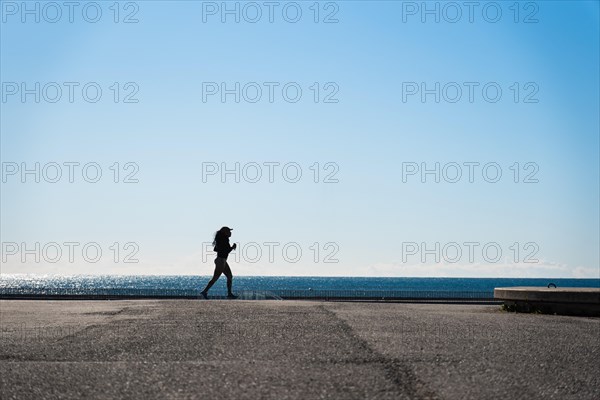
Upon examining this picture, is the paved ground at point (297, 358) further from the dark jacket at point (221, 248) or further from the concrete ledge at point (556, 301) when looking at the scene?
the dark jacket at point (221, 248)

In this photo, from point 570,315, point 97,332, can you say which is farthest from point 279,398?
point 570,315

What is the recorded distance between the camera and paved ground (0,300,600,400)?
5348 mm

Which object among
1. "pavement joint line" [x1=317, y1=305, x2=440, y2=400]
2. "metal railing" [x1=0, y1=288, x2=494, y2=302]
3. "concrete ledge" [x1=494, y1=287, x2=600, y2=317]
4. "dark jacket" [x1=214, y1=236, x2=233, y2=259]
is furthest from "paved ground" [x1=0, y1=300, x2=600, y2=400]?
"metal railing" [x1=0, y1=288, x2=494, y2=302]

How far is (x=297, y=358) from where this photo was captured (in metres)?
6.73

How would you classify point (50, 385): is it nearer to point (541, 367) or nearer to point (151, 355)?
point (151, 355)

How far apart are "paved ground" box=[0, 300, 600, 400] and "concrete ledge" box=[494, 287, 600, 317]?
2749 millimetres

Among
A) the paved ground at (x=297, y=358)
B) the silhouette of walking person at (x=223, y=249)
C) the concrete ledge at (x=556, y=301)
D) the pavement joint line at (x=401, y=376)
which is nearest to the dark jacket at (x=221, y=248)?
the silhouette of walking person at (x=223, y=249)

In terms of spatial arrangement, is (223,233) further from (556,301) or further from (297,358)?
(297,358)

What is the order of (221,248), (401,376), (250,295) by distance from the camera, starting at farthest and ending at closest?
(250,295)
(221,248)
(401,376)

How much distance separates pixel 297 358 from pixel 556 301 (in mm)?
8655

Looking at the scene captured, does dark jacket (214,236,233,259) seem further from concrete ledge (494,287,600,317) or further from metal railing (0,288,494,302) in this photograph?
concrete ledge (494,287,600,317)

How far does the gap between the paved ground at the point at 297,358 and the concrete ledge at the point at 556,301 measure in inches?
108

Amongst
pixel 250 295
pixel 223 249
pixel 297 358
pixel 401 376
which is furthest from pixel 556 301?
pixel 250 295

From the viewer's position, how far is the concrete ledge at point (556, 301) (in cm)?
1373
